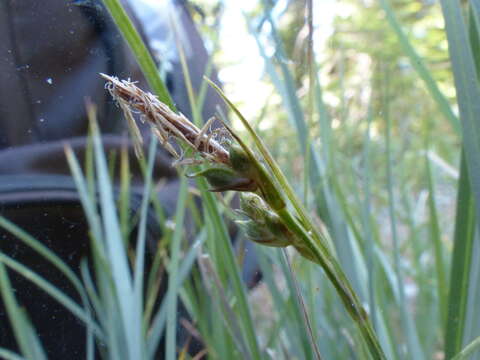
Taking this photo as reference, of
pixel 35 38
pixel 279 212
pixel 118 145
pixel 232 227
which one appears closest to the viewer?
pixel 279 212

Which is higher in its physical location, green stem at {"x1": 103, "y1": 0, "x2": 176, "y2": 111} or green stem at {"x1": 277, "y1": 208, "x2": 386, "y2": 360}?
green stem at {"x1": 103, "y1": 0, "x2": 176, "y2": 111}

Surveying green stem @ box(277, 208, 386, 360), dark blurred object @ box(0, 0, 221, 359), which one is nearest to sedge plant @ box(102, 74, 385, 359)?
green stem @ box(277, 208, 386, 360)

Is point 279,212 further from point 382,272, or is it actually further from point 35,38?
point 382,272

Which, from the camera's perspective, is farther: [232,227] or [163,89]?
[232,227]

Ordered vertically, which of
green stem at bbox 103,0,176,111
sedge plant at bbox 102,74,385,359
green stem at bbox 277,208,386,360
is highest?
green stem at bbox 103,0,176,111

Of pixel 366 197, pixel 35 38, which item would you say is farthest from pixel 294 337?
pixel 35 38

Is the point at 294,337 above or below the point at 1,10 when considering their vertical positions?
below

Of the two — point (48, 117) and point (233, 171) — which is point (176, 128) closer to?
point (233, 171)

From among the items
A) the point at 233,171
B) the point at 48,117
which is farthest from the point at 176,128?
the point at 48,117

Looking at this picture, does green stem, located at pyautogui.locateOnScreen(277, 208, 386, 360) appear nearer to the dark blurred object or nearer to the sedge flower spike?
the sedge flower spike

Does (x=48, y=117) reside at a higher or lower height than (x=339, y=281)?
higher

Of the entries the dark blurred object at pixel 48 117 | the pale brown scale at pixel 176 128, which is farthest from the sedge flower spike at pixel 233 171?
the dark blurred object at pixel 48 117
